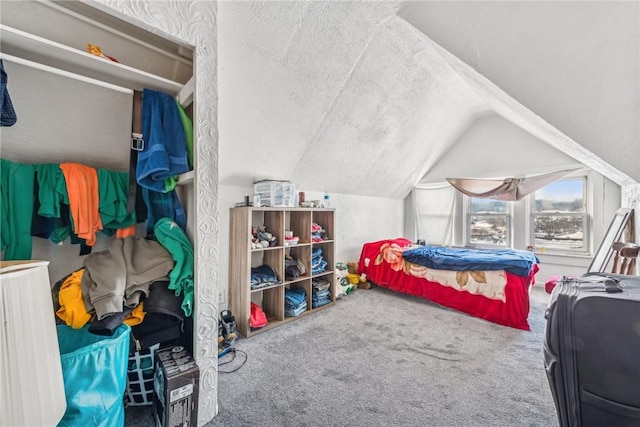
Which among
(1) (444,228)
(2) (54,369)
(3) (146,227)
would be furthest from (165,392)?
(1) (444,228)

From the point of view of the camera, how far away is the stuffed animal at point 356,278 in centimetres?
364

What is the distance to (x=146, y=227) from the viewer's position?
156cm

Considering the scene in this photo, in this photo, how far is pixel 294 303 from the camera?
8.71 ft

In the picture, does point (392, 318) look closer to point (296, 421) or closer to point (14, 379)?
point (296, 421)

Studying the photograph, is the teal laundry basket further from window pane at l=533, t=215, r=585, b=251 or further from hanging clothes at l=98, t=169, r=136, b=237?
window pane at l=533, t=215, r=585, b=251

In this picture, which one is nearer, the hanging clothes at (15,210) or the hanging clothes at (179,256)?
the hanging clothes at (15,210)

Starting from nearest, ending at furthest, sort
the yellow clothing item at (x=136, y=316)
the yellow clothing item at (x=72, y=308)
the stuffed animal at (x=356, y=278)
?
the yellow clothing item at (x=72, y=308) → the yellow clothing item at (x=136, y=316) → the stuffed animal at (x=356, y=278)

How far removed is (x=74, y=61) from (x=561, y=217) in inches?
221

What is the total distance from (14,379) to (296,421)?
1.24m

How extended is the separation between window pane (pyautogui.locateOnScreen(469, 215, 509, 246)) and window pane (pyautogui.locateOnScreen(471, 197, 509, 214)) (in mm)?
105

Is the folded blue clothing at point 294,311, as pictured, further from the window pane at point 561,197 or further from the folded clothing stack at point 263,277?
the window pane at point 561,197

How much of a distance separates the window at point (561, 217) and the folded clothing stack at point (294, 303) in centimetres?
385

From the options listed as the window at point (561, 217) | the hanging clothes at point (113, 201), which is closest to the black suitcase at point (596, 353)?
the hanging clothes at point (113, 201)

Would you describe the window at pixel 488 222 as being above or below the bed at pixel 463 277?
above
